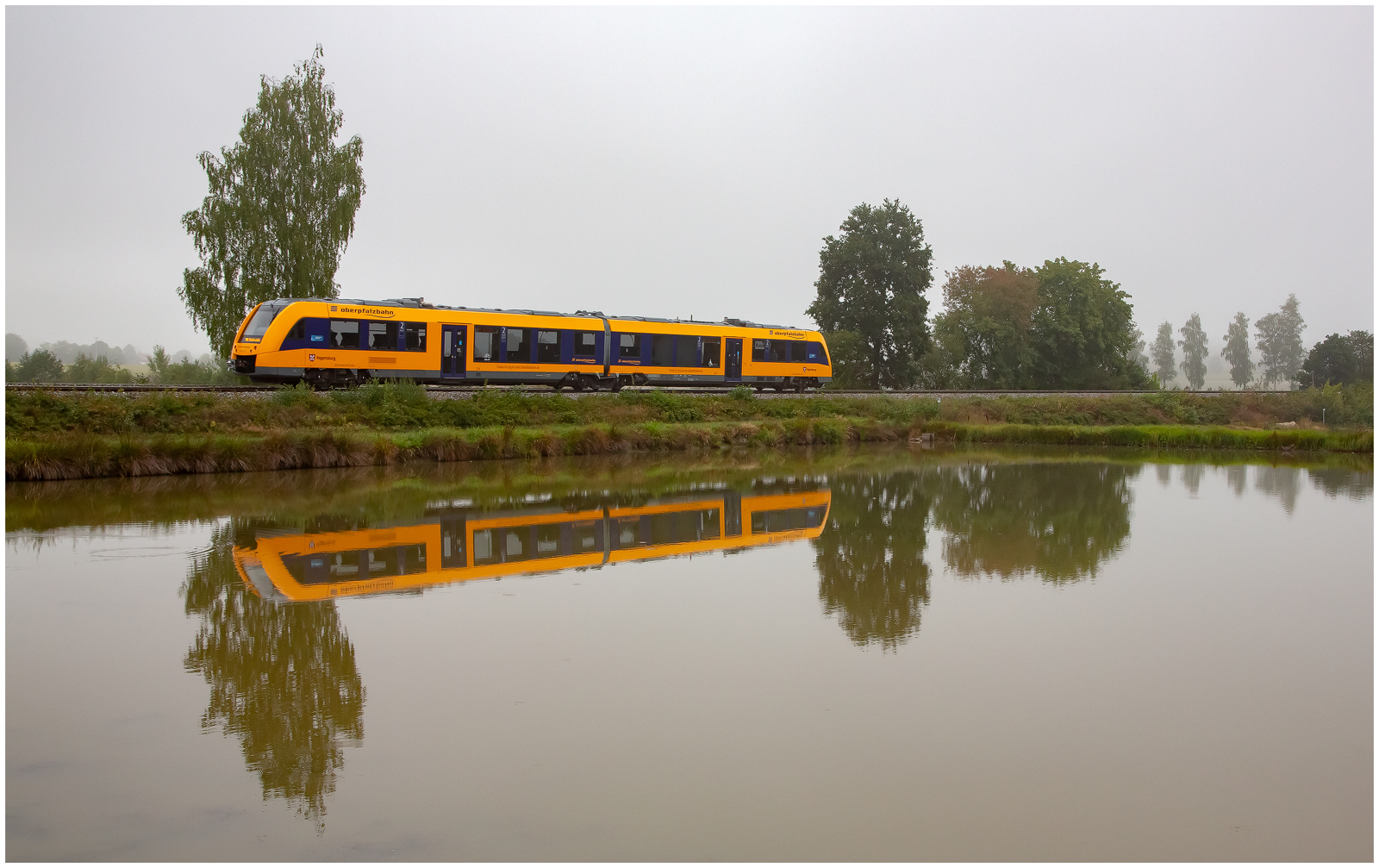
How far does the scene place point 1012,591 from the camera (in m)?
8.78

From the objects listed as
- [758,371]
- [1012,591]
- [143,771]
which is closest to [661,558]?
[1012,591]

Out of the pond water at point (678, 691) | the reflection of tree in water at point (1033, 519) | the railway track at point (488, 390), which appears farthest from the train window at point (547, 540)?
the railway track at point (488, 390)

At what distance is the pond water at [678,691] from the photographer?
4.25 m

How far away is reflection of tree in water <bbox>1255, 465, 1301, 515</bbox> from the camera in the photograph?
52.4 feet

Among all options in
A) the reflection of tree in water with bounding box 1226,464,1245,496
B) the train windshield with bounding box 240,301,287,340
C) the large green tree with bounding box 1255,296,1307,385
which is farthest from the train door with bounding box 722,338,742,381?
the large green tree with bounding box 1255,296,1307,385

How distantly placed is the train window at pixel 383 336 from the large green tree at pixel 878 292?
24.6m

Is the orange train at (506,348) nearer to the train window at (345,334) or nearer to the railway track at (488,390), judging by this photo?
the train window at (345,334)

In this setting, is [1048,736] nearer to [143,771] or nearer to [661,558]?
[143,771]

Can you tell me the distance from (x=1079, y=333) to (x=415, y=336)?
3472 centimetres

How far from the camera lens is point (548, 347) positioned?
87.0 feet

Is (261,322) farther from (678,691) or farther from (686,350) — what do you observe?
(678,691)

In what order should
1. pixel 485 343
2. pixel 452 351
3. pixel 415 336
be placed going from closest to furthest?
pixel 415 336 → pixel 452 351 → pixel 485 343

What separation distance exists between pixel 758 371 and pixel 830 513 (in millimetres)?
17772

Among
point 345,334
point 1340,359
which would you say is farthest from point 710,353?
point 1340,359
